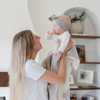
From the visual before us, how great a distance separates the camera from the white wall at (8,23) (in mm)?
2373

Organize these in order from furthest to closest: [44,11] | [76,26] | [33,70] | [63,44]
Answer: [76,26] < [44,11] < [63,44] < [33,70]

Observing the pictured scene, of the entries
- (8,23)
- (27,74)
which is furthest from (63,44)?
(8,23)

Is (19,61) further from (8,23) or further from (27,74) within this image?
(8,23)

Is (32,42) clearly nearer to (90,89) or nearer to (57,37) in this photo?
(57,37)

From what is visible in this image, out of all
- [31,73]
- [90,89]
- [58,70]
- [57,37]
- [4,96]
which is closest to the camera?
[31,73]

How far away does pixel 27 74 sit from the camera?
4.05 feet

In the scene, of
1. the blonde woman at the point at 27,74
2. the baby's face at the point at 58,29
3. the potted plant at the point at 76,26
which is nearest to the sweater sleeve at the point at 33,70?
the blonde woman at the point at 27,74

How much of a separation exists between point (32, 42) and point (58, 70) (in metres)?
0.33

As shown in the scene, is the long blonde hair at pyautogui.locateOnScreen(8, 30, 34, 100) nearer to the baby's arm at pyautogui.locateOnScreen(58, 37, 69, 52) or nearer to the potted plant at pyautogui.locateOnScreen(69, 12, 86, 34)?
the baby's arm at pyautogui.locateOnScreen(58, 37, 69, 52)

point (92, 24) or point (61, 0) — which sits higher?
point (61, 0)

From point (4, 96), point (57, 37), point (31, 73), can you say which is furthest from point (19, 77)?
point (4, 96)

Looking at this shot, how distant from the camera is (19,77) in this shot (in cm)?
124

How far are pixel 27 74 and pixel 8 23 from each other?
1.36m

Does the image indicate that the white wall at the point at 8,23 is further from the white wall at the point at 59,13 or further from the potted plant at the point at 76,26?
the potted plant at the point at 76,26
